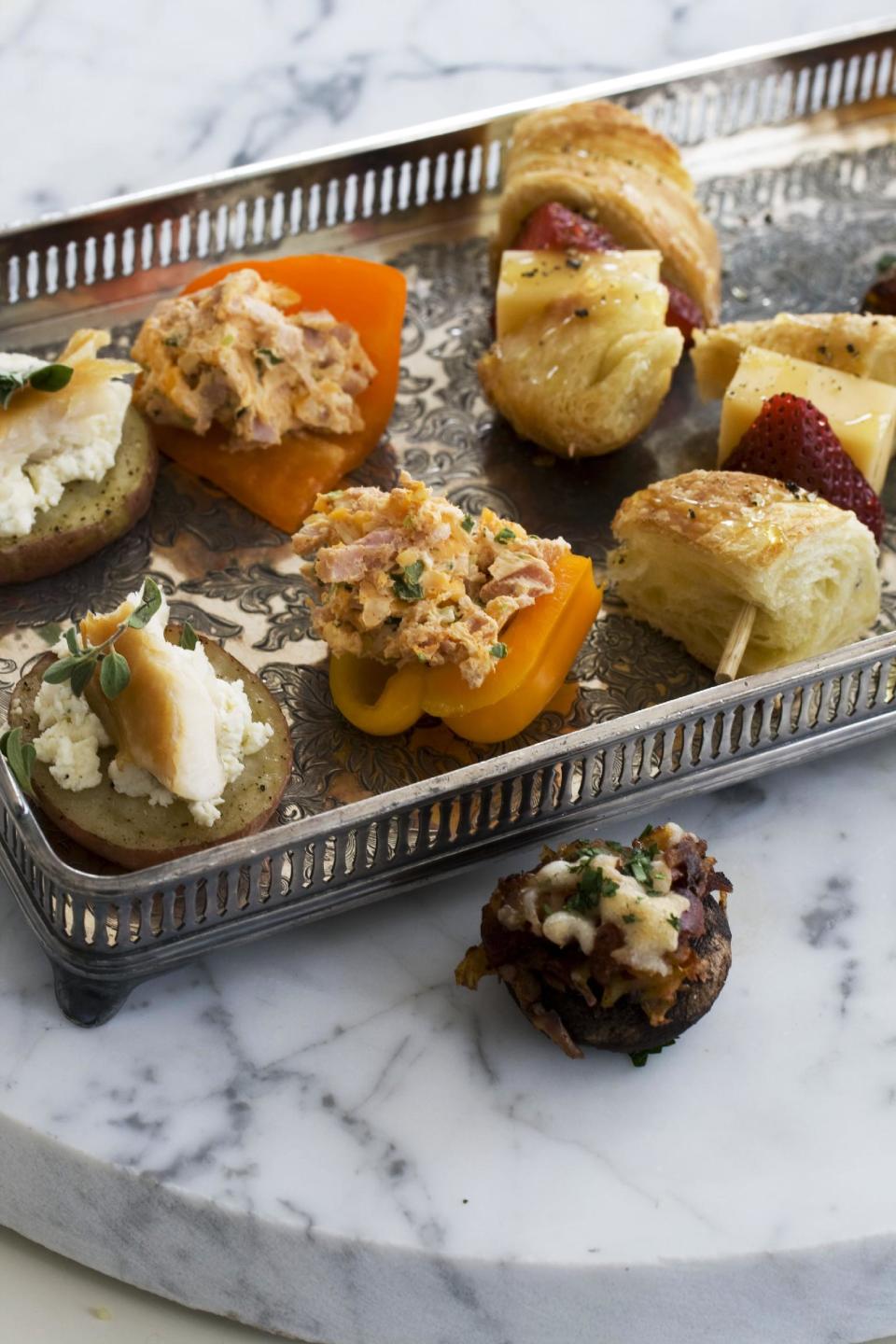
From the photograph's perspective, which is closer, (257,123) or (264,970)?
(264,970)

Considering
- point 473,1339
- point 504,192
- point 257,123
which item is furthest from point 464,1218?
point 257,123

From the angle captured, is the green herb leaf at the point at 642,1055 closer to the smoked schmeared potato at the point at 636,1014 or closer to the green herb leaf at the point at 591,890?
the smoked schmeared potato at the point at 636,1014

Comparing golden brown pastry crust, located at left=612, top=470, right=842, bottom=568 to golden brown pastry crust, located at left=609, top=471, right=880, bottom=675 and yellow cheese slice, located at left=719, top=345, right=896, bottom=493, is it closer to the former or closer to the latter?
golden brown pastry crust, located at left=609, top=471, right=880, bottom=675

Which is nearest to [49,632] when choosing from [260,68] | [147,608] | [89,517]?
[89,517]

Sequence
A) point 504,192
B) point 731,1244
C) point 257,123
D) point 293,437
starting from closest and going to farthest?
point 731,1244 < point 293,437 < point 504,192 < point 257,123

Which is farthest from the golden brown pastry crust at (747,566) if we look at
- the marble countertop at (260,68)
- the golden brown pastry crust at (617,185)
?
the marble countertop at (260,68)

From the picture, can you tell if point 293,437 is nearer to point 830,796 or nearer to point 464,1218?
point 830,796

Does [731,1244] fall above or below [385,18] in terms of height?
below
